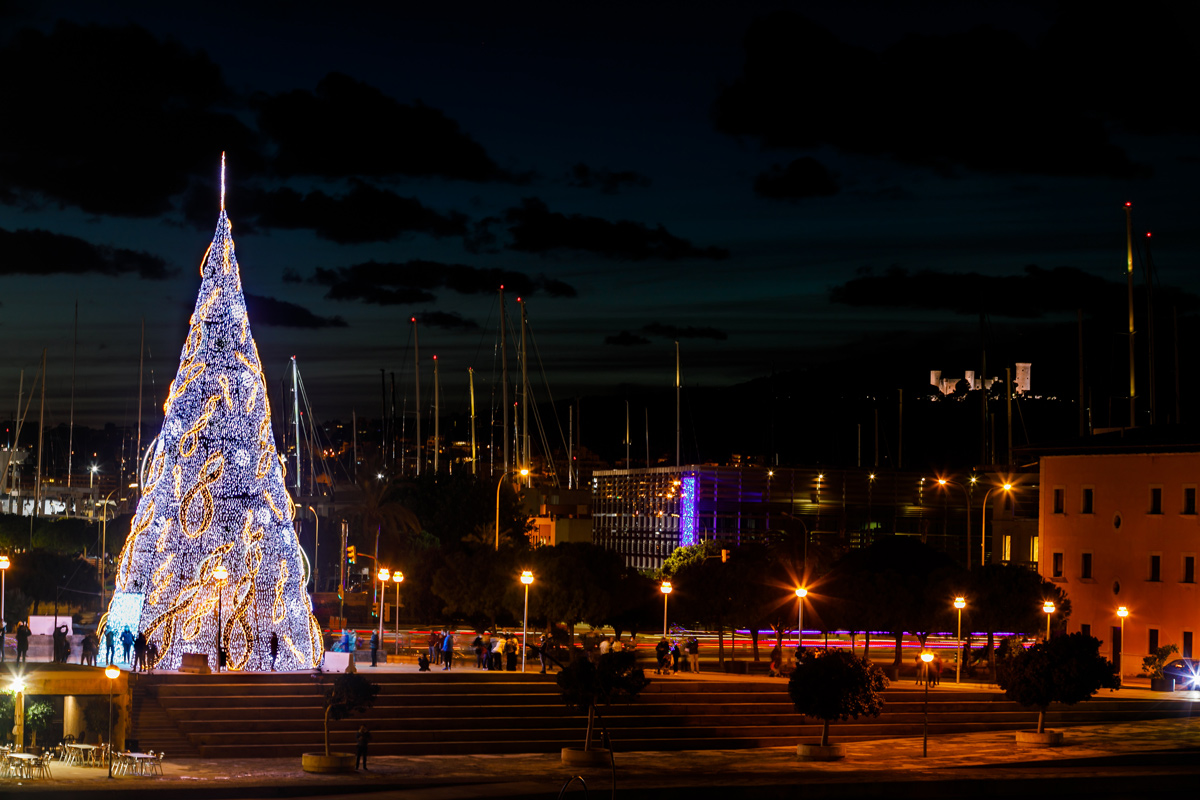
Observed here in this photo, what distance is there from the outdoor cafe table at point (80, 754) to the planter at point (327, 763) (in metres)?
4.42

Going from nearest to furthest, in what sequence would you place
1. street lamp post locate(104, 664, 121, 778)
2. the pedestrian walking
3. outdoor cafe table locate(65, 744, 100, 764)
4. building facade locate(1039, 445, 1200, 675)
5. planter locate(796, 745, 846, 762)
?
1. street lamp post locate(104, 664, 121, 778)
2. outdoor cafe table locate(65, 744, 100, 764)
3. planter locate(796, 745, 846, 762)
4. the pedestrian walking
5. building facade locate(1039, 445, 1200, 675)

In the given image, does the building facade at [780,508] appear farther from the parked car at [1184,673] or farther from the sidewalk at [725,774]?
the sidewalk at [725,774]

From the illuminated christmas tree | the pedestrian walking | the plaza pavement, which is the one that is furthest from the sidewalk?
the illuminated christmas tree

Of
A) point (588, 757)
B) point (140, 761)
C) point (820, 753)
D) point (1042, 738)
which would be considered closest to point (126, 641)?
point (140, 761)

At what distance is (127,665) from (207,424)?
609 cm

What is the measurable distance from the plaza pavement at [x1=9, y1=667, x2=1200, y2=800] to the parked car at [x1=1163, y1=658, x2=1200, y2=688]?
12.4 metres

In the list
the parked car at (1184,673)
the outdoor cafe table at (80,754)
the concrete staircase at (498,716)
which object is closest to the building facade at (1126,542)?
the parked car at (1184,673)

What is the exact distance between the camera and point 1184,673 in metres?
48.8

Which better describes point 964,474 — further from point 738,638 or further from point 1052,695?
point 1052,695

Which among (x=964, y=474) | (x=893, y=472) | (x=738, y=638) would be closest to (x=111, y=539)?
(x=738, y=638)

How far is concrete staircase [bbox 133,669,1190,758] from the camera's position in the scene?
109 ft

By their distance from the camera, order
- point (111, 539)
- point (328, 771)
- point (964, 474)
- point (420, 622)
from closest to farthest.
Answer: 1. point (328, 771)
2. point (420, 622)
3. point (111, 539)
4. point (964, 474)

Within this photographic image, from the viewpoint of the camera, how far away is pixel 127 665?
3519cm

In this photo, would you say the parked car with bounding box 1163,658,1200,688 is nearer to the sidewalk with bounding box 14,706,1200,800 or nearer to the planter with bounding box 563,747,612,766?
the sidewalk with bounding box 14,706,1200,800
